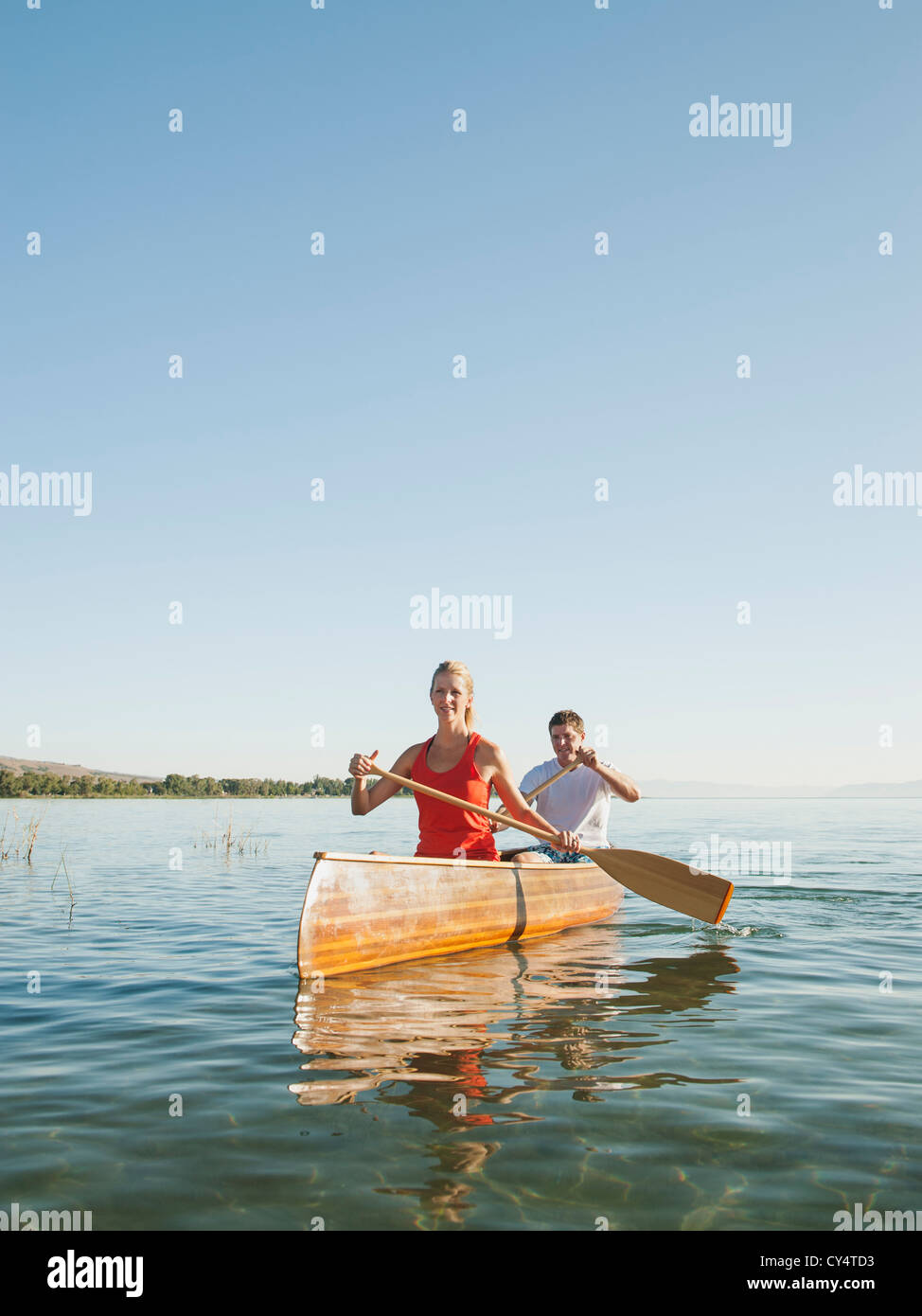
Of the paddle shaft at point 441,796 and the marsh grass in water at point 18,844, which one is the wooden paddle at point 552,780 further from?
the marsh grass in water at point 18,844

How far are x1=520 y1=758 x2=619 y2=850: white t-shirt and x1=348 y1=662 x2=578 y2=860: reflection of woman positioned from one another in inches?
68.1

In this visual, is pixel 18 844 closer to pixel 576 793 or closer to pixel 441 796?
pixel 576 793

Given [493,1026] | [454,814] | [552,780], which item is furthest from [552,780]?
[493,1026]

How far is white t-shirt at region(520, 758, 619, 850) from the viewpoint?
365 inches

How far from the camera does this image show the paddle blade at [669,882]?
7.93 metres

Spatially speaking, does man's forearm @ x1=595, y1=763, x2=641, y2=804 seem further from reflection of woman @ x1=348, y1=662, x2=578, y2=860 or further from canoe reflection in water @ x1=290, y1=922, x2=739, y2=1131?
canoe reflection in water @ x1=290, y1=922, x2=739, y2=1131

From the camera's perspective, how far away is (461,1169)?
320 centimetres

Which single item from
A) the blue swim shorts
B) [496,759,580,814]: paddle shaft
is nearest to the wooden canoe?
the blue swim shorts

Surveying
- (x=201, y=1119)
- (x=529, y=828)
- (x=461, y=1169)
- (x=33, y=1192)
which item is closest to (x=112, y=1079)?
(x=201, y=1119)

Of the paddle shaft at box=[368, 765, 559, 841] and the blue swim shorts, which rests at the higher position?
the paddle shaft at box=[368, 765, 559, 841]

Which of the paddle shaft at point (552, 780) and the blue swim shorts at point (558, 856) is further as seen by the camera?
the blue swim shorts at point (558, 856)

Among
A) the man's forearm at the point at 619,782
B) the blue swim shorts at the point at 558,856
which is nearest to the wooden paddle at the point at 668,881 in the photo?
the man's forearm at the point at 619,782

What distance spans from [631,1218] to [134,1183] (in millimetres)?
1596

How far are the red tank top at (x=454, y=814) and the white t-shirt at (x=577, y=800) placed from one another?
1758 millimetres
